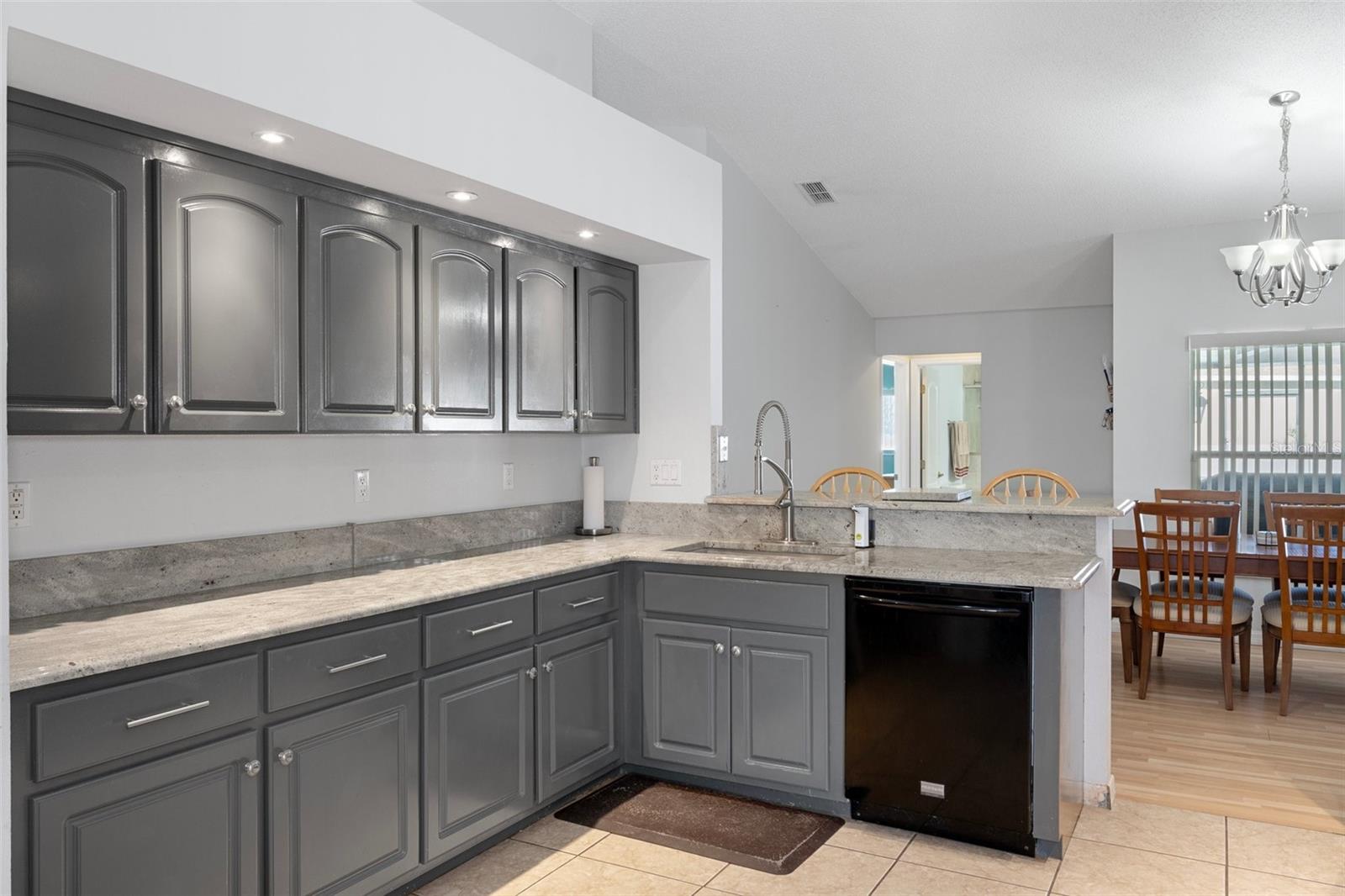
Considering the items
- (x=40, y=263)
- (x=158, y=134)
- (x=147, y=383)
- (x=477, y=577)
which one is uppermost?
(x=158, y=134)

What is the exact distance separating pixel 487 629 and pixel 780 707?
3.52 ft

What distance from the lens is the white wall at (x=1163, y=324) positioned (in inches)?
239

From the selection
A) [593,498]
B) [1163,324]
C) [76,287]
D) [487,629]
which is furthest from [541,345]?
[1163,324]

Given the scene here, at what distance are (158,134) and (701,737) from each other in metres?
2.52

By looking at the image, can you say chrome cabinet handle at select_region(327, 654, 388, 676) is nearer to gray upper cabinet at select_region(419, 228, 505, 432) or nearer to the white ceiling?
gray upper cabinet at select_region(419, 228, 505, 432)

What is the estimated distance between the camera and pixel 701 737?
3453 millimetres

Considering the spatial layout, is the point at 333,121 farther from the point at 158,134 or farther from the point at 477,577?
the point at 477,577

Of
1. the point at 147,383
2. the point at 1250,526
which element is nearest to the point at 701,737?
the point at 147,383

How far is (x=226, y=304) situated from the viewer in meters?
2.45

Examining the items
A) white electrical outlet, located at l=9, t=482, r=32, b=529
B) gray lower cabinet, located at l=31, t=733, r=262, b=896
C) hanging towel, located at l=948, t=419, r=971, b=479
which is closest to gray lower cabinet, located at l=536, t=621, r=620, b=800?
gray lower cabinet, located at l=31, t=733, r=262, b=896

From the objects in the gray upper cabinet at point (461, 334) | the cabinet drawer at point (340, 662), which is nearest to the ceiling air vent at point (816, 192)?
the gray upper cabinet at point (461, 334)

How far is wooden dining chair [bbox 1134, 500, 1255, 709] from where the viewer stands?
4.50 metres

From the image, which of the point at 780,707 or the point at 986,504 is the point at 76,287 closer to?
the point at 780,707

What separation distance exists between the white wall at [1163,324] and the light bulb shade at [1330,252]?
149 cm
